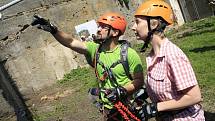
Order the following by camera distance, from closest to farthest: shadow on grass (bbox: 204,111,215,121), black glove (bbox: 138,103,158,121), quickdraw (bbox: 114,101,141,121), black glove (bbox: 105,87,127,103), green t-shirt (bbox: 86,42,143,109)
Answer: black glove (bbox: 138,103,158,121)
quickdraw (bbox: 114,101,141,121)
black glove (bbox: 105,87,127,103)
green t-shirt (bbox: 86,42,143,109)
shadow on grass (bbox: 204,111,215,121)

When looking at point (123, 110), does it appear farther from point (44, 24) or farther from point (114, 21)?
point (44, 24)

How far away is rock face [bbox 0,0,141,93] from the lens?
11.4 m

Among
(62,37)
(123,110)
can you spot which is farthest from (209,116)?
(62,37)

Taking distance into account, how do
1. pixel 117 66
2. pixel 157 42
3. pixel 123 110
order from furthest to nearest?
pixel 117 66 → pixel 123 110 → pixel 157 42

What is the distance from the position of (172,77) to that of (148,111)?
367mm

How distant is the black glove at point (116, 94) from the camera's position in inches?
159

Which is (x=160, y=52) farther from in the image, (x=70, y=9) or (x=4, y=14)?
(x=70, y=9)

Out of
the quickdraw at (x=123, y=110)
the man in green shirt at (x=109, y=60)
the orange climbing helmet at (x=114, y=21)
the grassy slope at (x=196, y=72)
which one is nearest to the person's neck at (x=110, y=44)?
the man in green shirt at (x=109, y=60)

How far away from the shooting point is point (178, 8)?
53.1ft

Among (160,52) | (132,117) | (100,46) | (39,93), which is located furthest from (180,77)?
(39,93)

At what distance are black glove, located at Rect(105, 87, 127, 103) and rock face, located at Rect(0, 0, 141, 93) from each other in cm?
743

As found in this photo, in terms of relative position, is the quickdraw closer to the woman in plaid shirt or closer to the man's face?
the woman in plaid shirt

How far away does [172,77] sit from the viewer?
118 inches

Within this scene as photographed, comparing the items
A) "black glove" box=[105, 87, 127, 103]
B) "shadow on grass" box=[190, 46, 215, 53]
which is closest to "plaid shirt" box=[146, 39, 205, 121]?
"black glove" box=[105, 87, 127, 103]
